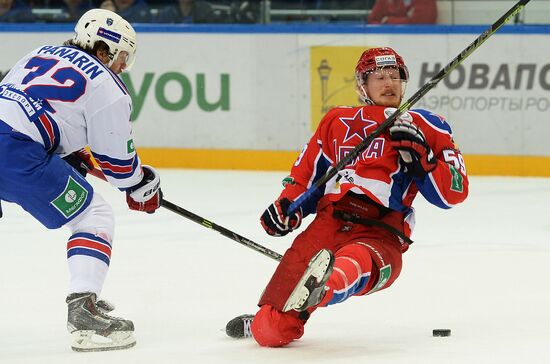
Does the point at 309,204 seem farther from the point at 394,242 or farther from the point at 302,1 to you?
the point at 302,1

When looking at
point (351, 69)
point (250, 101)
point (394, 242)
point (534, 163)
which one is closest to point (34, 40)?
point (250, 101)

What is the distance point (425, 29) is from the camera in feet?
27.4

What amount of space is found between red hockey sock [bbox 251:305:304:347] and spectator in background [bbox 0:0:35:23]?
5763 millimetres

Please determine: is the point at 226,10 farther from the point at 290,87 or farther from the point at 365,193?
the point at 365,193

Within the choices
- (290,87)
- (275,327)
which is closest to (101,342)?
(275,327)

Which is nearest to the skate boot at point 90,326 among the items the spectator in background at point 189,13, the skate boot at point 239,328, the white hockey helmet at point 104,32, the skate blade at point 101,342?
the skate blade at point 101,342

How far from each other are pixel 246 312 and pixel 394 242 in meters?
0.71

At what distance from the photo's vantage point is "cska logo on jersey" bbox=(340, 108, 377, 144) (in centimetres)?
400

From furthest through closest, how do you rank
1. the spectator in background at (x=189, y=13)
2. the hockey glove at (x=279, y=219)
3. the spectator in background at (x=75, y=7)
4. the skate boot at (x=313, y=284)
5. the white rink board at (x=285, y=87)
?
the spectator in background at (x=75, y=7) < the spectator in background at (x=189, y=13) < the white rink board at (x=285, y=87) < the hockey glove at (x=279, y=219) < the skate boot at (x=313, y=284)

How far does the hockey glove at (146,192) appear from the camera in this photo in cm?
411

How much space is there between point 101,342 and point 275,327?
0.53m

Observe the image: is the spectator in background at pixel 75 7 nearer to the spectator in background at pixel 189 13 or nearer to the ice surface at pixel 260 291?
the spectator in background at pixel 189 13

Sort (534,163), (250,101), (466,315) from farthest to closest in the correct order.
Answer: (250,101), (534,163), (466,315)

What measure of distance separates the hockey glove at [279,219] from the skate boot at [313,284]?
39 centimetres
